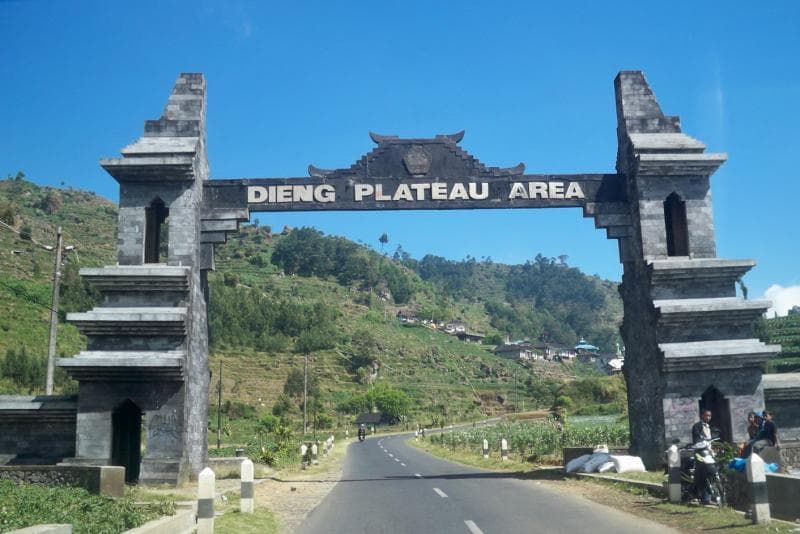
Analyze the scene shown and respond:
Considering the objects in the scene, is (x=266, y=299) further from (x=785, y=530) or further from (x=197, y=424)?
(x=785, y=530)

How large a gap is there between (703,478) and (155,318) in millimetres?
12925

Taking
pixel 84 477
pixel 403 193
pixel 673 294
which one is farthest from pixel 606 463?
pixel 84 477

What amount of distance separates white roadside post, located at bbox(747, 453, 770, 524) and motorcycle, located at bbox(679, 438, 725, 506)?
81.0 inches

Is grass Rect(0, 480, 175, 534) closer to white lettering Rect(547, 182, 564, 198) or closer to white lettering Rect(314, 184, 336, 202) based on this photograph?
white lettering Rect(314, 184, 336, 202)

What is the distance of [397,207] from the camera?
2133 centimetres

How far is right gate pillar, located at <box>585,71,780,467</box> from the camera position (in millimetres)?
19359

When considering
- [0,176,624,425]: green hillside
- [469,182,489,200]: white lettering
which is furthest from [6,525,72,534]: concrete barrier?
[0,176,624,425]: green hillside

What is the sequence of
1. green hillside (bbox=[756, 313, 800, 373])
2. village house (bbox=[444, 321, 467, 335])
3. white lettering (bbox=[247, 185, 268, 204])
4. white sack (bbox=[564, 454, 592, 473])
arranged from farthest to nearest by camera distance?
village house (bbox=[444, 321, 467, 335]) < green hillside (bbox=[756, 313, 800, 373]) < white lettering (bbox=[247, 185, 268, 204]) < white sack (bbox=[564, 454, 592, 473])

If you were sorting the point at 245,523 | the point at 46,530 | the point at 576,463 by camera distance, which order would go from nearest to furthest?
the point at 46,530, the point at 245,523, the point at 576,463

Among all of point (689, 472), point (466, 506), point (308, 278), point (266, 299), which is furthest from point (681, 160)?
point (308, 278)

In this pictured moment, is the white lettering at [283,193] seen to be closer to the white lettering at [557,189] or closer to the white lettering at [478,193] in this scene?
the white lettering at [478,193]

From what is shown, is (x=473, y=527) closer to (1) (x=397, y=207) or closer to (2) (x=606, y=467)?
(2) (x=606, y=467)

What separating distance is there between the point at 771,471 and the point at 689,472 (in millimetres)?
1426

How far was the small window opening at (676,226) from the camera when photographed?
20.8 metres
